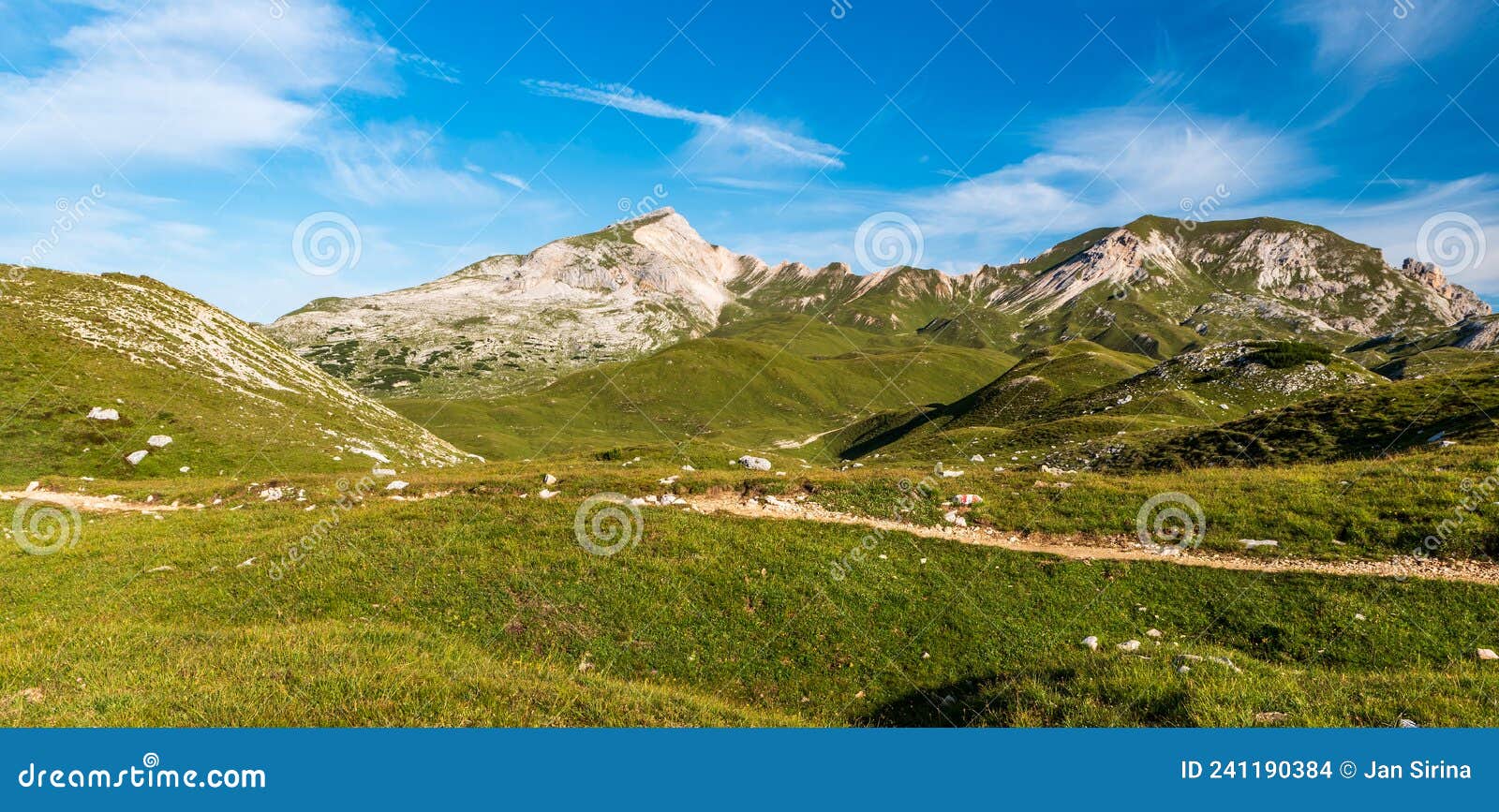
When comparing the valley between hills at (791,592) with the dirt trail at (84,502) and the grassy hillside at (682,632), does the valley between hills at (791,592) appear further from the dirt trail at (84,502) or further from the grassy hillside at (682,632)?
the dirt trail at (84,502)

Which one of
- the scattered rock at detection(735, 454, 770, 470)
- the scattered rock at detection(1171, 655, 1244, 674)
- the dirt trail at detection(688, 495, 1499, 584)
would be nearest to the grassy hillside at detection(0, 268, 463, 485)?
the scattered rock at detection(735, 454, 770, 470)

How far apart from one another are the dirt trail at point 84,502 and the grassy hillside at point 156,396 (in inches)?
234

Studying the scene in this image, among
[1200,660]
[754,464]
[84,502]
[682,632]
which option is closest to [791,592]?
[682,632]

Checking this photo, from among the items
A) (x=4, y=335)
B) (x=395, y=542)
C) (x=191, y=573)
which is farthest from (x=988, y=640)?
(x=4, y=335)

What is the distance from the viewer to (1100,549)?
19516 millimetres

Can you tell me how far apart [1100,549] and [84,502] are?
4826 centimetres

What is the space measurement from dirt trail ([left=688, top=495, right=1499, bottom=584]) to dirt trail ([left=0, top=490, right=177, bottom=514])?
1146 inches

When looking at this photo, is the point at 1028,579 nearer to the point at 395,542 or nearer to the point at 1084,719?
the point at 1084,719

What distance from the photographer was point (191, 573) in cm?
1903

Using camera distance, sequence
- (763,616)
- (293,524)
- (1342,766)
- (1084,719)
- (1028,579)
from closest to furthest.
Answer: (1342,766), (1084,719), (763,616), (1028,579), (293,524)

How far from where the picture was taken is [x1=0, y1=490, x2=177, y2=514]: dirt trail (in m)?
30.1

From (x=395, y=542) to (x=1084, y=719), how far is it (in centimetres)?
2028

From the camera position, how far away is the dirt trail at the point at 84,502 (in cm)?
3006

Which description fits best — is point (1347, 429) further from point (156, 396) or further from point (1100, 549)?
point (156, 396)
